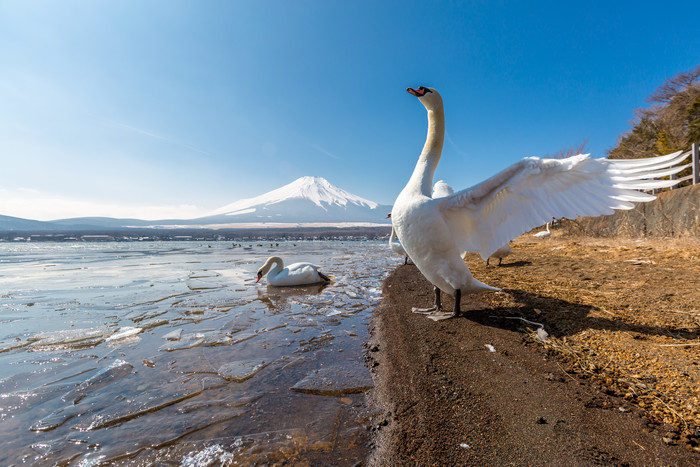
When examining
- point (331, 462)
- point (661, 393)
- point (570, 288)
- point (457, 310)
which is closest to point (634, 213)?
point (570, 288)

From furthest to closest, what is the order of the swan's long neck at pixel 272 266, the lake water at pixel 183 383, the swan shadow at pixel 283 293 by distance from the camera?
the swan's long neck at pixel 272 266 < the swan shadow at pixel 283 293 < the lake water at pixel 183 383

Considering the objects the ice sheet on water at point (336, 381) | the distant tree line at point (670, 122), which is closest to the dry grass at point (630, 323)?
the ice sheet on water at point (336, 381)

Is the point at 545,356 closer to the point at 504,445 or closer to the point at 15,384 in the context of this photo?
the point at 504,445

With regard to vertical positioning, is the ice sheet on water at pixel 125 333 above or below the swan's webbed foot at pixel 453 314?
below

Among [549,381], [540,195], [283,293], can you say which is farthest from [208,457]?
[283,293]

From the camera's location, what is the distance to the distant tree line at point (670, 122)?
17.3m

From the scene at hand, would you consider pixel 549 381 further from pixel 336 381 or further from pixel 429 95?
pixel 429 95

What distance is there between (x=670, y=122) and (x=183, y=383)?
29935 mm

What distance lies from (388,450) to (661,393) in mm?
1933

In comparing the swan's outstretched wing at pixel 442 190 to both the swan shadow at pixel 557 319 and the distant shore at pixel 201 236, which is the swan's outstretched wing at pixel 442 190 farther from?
the distant shore at pixel 201 236

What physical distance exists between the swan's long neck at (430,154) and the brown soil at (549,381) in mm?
2008

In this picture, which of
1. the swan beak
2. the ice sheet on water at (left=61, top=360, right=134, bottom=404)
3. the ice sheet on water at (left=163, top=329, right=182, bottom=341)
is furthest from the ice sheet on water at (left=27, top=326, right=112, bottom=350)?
the swan beak

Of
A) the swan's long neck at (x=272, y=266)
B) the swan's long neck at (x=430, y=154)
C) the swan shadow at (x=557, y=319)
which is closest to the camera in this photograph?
the swan shadow at (x=557, y=319)

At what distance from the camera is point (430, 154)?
4.34m
